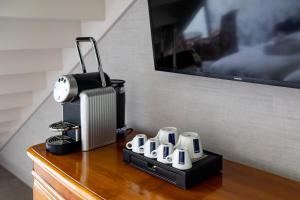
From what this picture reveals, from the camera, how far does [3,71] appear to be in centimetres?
182

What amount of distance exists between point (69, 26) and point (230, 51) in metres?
1.05

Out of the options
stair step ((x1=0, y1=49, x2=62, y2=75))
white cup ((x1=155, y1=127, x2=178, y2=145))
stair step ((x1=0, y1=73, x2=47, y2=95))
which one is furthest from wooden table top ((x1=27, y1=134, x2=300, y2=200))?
stair step ((x1=0, y1=73, x2=47, y2=95))

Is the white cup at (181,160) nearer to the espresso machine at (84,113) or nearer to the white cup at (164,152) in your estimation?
the white cup at (164,152)

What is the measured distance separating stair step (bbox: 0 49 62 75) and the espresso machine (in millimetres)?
706

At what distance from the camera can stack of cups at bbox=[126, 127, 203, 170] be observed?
98 centimetres

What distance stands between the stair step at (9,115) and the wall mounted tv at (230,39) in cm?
165

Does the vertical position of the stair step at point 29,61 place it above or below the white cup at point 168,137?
above

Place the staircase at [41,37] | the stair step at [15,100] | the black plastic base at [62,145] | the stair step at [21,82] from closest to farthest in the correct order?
the black plastic base at [62,145] → the staircase at [41,37] → the stair step at [21,82] → the stair step at [15,100]

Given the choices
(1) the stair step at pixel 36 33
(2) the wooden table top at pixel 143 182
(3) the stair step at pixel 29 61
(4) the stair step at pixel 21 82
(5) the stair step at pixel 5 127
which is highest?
(1) the stair step at pixel 36 33

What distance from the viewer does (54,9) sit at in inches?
57.6

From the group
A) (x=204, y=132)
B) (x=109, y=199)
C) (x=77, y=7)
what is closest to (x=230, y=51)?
(x=204, y=132)

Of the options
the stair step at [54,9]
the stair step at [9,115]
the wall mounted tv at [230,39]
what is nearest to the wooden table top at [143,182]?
the wall mounted tv at [230,39]

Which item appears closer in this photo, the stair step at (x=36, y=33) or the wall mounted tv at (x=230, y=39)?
the wall mounted tv at (x=230, y=39)

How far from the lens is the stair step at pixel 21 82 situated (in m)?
2.04
